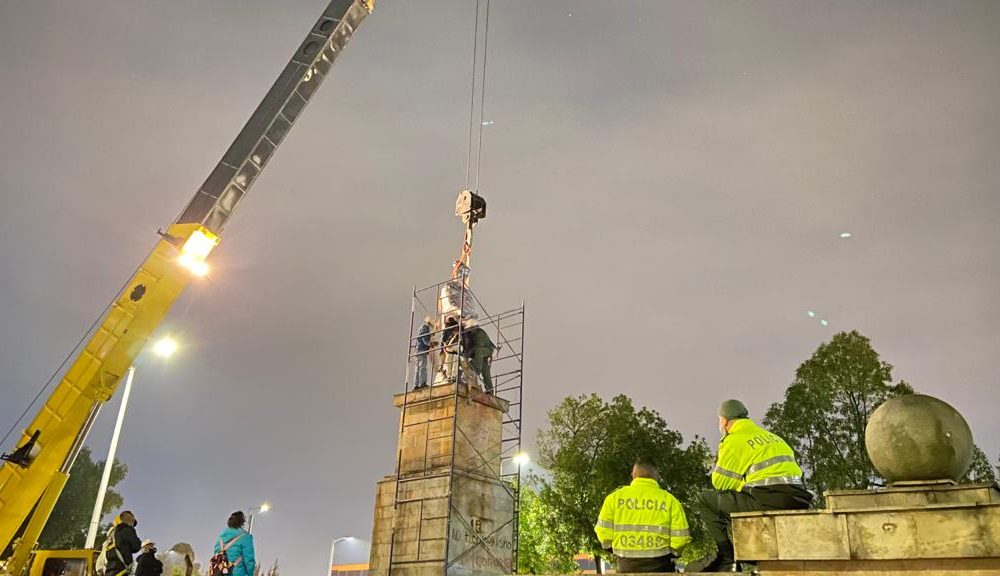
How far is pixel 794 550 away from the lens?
204 inches

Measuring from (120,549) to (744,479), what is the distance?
33.0ft

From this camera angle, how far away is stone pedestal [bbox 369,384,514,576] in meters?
13.0

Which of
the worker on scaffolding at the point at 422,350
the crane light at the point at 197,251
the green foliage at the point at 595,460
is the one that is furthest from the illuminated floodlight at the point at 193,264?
the green foliage at the point at 595,460

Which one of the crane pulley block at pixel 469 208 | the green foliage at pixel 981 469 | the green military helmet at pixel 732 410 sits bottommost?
the green military helmet at pixel 732 410

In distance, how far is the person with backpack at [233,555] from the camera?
30.4 ft

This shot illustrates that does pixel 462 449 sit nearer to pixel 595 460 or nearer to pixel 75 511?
pixel 595 460

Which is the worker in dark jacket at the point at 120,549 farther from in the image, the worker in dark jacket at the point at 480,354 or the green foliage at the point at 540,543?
the green foliage at the point at 540,543

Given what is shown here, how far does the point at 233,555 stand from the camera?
9281 millimetres

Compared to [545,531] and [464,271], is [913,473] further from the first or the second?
[545,531]

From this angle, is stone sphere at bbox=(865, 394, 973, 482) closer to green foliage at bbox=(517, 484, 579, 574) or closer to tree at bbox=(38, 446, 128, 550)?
green foliage at bbox=(517, 484, 579, 574)

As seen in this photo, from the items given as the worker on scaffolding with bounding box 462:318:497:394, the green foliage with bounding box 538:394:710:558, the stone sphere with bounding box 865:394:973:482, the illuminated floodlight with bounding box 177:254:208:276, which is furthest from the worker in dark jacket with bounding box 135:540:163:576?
the green foliage with bounding box 538:394:710:558

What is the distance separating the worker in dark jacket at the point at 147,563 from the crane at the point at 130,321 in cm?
256

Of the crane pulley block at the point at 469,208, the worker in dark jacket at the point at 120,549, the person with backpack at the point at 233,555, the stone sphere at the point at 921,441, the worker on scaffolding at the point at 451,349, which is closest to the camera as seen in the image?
the stone sphere at the point at 921,441

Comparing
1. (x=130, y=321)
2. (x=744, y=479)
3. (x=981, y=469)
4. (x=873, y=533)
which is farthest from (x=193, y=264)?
(x=981, y=469)
